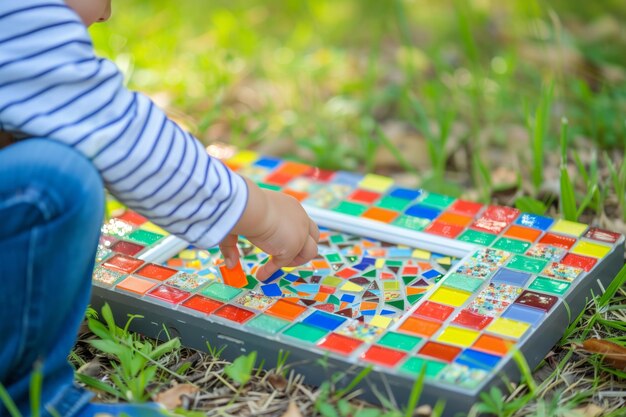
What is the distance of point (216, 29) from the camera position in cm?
268

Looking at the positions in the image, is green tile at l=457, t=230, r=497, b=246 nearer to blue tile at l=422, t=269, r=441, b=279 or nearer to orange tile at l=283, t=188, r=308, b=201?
blue tile at l=422, t=269, r=441, b=279

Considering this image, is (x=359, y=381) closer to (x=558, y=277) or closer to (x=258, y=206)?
(x=258, y=206)

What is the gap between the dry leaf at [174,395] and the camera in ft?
4.16

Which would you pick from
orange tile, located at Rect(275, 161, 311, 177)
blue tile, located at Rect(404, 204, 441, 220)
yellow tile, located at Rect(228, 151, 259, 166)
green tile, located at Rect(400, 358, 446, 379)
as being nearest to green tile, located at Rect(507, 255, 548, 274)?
blue tile, located at Rect(404, 204, 441, 220)

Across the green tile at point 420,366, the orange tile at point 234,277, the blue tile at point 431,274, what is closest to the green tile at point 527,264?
the blue tile at point 431,274

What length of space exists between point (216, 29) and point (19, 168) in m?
1.66

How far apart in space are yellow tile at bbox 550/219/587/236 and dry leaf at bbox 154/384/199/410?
700 millimetres

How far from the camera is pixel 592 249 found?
5.08ft

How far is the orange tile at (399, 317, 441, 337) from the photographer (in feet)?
4.35

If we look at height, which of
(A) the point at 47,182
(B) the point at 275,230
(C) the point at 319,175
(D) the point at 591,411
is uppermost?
(A) the point at 47,182

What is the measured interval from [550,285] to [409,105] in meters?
0.98

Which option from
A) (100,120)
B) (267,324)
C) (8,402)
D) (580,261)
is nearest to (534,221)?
(580,261)

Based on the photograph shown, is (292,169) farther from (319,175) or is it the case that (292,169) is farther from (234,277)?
(234,277)

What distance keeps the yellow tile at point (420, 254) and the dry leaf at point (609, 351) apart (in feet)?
1.07
